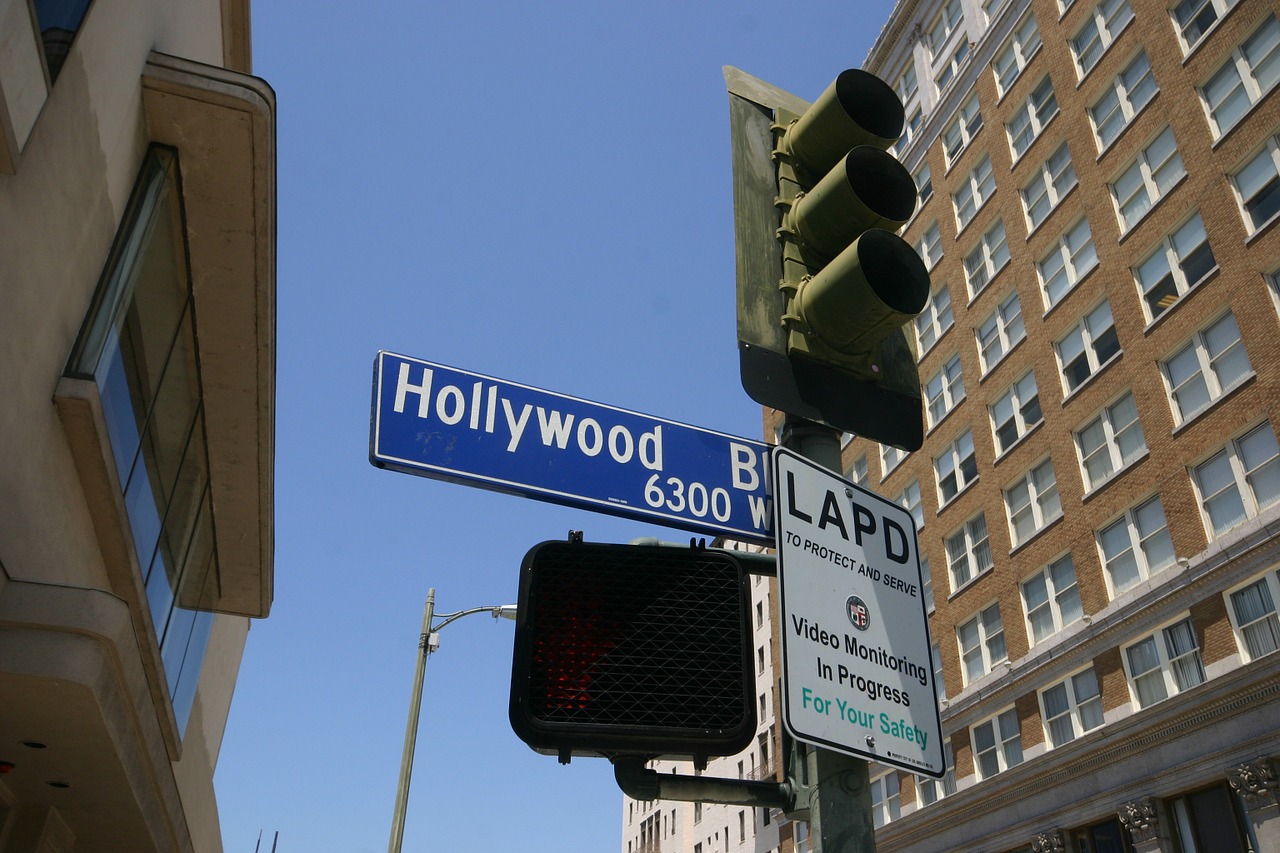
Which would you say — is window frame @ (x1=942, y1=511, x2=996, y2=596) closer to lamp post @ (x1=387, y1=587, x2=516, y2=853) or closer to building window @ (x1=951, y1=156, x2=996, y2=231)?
building window @ (x1=951, y1=156, x2=996, y2=231)

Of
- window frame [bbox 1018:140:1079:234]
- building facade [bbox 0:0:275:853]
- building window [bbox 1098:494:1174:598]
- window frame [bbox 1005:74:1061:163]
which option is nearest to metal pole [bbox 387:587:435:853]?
building facade [bbox 0:0:275:853]

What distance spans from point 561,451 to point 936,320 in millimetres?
37533

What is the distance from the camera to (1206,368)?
25.0m

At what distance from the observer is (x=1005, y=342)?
112 ft

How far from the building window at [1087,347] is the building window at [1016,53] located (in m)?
10.8

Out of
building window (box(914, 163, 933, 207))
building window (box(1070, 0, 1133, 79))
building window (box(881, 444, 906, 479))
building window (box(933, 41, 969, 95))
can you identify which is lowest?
building window (box(881, 444, 906, 479))

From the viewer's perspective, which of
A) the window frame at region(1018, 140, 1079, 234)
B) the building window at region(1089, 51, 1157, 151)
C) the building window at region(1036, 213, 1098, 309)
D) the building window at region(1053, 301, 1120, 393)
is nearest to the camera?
the building window at region(1053, 301, 1120, 393)

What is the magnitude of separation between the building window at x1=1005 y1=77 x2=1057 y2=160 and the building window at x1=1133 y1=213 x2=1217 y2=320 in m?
8.21

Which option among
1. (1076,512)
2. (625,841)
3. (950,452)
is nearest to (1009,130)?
(950,452)

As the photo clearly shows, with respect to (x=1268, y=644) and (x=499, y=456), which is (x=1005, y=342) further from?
(x=499, y=456)

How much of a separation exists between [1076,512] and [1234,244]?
794 cm

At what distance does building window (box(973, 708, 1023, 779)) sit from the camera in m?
29.5

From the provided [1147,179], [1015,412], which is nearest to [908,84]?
[1147,179]

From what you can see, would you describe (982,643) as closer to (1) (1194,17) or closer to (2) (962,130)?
(1) (1194,17)
